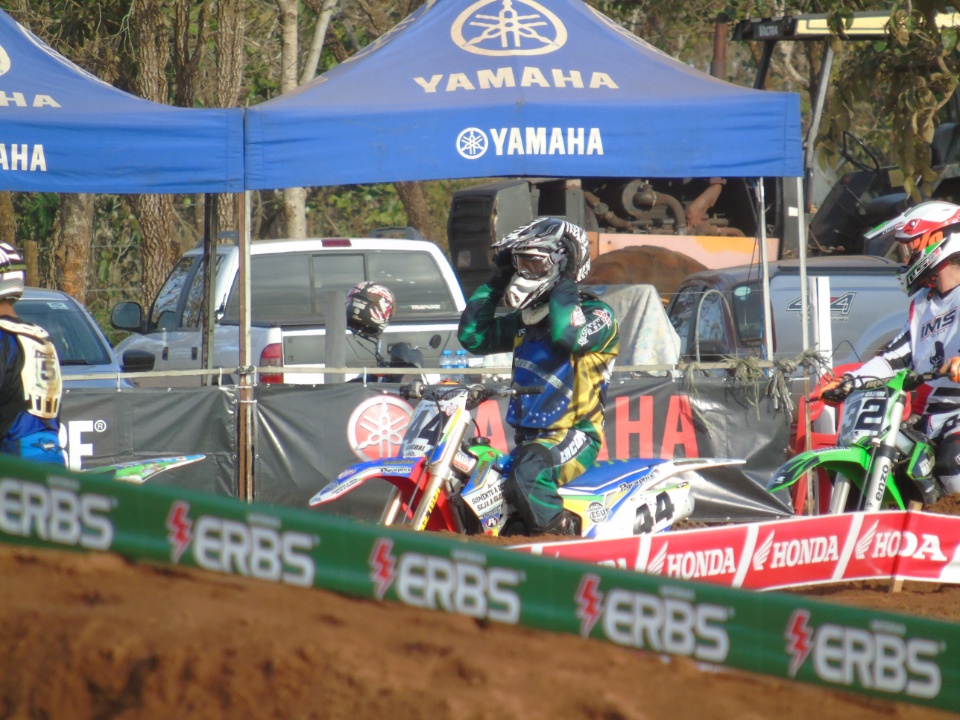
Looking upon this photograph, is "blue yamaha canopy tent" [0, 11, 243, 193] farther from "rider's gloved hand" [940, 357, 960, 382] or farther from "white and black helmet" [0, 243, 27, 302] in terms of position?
"rider's gloved hand" [940, 357, 960, 382]

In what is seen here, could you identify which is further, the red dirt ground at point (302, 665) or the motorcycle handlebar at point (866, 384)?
the motorcycle handlebar at point (866, 384)

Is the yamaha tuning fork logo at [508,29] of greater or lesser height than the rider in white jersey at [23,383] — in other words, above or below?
above

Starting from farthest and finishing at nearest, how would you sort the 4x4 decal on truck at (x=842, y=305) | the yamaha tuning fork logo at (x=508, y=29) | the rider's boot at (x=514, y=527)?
the 4x4 decal on truck at (x=842, y=305), the yamaha tuning fork logo at (x=508, y=29), the rider's boot at (x=514, y=527)

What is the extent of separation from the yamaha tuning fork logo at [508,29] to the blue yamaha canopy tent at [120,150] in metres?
2.00

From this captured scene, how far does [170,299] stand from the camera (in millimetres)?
12844

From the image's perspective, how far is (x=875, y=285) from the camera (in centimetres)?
1196

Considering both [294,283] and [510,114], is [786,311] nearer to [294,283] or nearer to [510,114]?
[510,114]

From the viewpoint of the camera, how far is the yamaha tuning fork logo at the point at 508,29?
948cm

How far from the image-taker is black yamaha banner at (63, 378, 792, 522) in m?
8.77

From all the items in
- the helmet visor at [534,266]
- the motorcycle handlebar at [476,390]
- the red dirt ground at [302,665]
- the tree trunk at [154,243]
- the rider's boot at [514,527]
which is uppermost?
the tree trunk at [154,243]

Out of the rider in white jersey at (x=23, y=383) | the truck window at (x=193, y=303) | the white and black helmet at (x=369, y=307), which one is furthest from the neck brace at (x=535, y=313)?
the truck window at (x=193, y=303)

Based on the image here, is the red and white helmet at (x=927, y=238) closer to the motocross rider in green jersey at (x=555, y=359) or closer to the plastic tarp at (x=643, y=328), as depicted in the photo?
the motocross rider in green jersey at (x=555, y=359)

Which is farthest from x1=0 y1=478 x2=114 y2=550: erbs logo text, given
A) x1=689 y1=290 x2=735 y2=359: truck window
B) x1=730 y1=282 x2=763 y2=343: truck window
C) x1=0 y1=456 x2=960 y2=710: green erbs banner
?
x1=730 y1=282 x2=763 y2=343: truck window

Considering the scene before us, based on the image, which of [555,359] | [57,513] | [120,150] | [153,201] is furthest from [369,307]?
[153,201]
